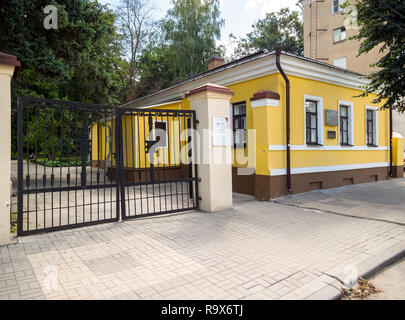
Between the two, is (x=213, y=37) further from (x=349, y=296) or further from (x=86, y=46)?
(x=349, y=296)

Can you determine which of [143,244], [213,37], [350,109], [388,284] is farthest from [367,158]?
[213,37]

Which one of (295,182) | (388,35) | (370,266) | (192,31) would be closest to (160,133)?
(295,182)

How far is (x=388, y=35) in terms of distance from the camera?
31.2ft

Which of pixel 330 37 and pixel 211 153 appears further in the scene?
pixel 330 37

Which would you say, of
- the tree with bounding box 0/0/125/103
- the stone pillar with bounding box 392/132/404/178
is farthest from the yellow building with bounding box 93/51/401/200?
the tree with bounding box 0/0/125/103

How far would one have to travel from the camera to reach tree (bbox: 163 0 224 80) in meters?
28.0

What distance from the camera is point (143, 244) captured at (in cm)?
487

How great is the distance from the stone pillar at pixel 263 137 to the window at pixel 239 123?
3.52 ft

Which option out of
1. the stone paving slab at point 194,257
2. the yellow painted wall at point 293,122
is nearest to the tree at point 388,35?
the yellow painted wall at point 293,122

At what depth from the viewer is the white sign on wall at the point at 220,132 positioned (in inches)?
282

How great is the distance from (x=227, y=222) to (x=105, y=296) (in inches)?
137

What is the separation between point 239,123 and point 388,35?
18.0 feet

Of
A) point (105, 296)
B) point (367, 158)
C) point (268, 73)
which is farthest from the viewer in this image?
point (367, 158)

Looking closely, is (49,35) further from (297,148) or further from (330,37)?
(330,37)
